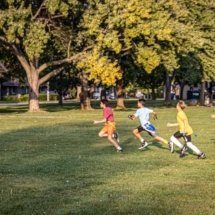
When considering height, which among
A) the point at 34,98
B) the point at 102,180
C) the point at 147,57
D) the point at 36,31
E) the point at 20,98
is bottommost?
the point at 20,98

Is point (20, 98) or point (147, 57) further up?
point (147, 57)

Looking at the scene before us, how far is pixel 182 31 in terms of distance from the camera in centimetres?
4672

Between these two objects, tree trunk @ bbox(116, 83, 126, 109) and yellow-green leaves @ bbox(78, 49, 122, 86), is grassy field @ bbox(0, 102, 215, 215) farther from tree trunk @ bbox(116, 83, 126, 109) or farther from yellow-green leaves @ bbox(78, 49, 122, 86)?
tree trunk @ bbox(116, 83, 126, 109)

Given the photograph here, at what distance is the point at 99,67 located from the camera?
44.8 metres

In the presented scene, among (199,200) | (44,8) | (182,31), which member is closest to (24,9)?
(44,8)

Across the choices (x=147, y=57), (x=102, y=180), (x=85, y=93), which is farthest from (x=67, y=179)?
(x=85, y=93)

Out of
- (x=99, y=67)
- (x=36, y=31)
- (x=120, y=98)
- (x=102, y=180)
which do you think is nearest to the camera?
(x=102, y=180)

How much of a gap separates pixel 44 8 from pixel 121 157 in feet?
109

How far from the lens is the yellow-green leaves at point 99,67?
4497 cm

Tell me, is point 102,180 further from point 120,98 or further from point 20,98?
point 20,98

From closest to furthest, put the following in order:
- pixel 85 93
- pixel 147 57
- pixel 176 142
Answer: pixel 176 142
pixel 147 57
pixel 85 93

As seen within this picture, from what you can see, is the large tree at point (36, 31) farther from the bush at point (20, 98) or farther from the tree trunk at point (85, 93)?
the bush at point (20, 98)

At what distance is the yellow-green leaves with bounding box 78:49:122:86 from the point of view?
45.0m

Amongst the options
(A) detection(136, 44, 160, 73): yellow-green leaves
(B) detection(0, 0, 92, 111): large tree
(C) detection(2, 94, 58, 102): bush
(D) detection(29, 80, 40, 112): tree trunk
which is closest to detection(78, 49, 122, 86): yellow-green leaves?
(B) detection(0, 0, 92, 111): large tree
